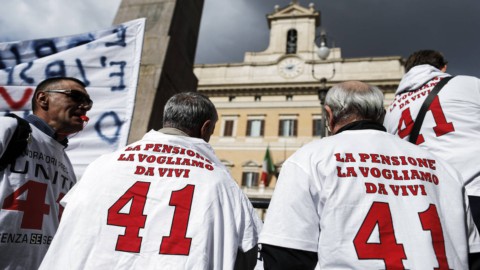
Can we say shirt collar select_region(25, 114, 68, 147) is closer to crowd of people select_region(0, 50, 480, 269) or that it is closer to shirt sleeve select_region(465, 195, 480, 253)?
crowd of people select_region(0, 50, 480, 269)

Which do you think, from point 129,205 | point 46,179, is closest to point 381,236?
point 129,205

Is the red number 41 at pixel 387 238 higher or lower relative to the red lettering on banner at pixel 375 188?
lower

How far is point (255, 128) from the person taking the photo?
98.7ft

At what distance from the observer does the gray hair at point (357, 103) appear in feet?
5.67

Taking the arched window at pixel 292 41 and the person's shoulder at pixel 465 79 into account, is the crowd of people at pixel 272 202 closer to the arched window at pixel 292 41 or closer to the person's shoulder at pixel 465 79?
the person's shoulder at pixel 465 79

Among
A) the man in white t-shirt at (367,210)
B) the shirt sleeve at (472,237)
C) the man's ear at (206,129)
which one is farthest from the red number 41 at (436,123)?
the man's ear at (206,129)

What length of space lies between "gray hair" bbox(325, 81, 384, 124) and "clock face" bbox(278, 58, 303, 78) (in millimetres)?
30181

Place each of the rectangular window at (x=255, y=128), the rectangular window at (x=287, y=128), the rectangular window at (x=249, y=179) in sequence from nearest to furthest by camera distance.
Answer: the rectangular window at (x=249, y=179)
the rectangular window at (x=287, y=128)
the rectangular window at (x=255, y=128)

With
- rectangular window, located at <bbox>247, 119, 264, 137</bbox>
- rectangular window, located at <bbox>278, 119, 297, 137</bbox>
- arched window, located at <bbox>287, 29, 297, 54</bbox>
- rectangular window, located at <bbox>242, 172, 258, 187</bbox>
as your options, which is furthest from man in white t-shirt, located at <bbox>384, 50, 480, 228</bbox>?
arched window, located at <bbox>287, 29, 297, 54</bbox>

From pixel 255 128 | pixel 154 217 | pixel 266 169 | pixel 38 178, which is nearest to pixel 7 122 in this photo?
pixel 38 178

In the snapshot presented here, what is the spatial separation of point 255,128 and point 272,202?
28571mm

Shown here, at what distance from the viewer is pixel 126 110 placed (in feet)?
11.2

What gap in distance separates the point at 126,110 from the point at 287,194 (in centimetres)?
227

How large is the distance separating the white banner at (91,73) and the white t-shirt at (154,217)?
163 cm
